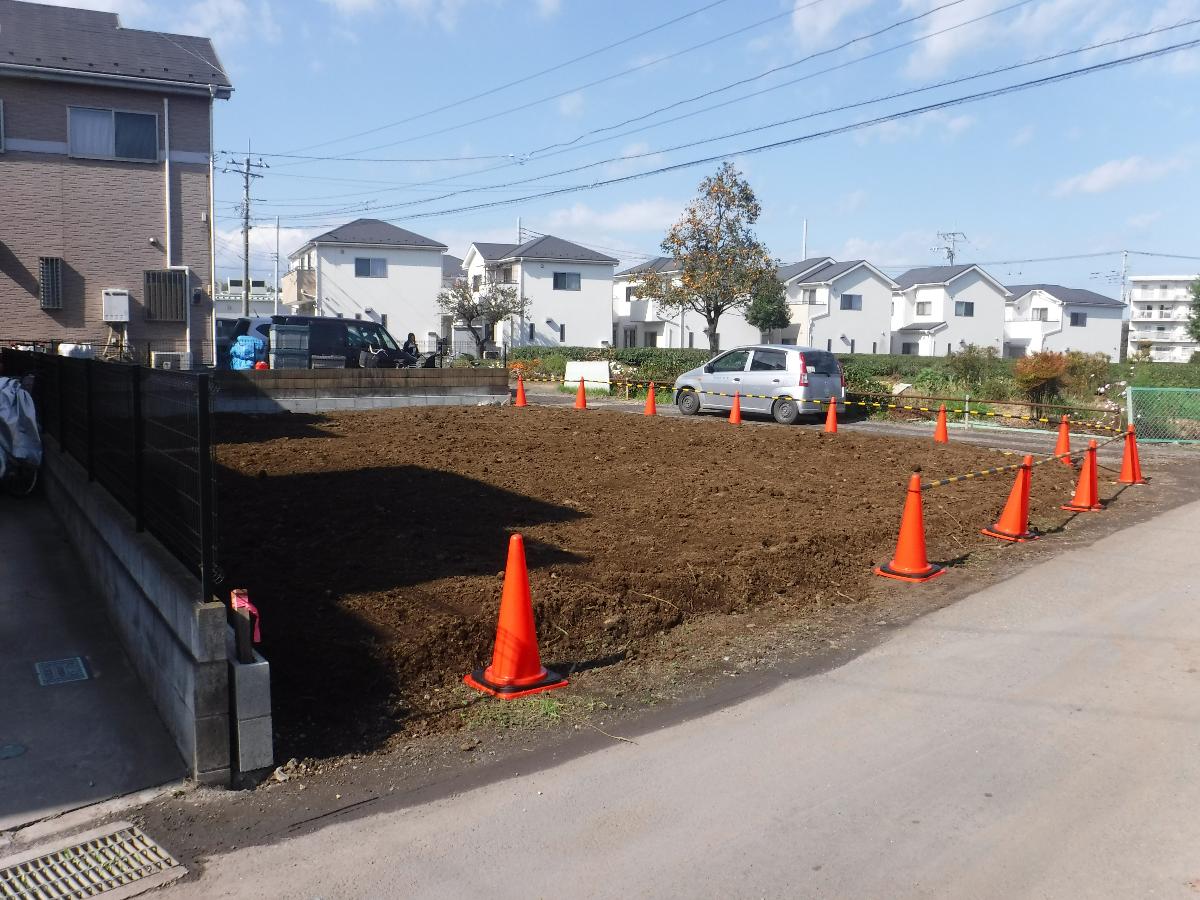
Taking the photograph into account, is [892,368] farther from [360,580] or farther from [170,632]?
[170,632]

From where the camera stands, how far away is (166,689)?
4.88 metres

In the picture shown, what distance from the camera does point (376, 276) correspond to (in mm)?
54344

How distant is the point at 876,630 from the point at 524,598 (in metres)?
2.68

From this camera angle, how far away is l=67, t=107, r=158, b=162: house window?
22500mm

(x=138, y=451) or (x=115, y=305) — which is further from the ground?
(x=115, y=305)

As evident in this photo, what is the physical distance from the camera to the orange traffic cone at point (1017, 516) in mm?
9438

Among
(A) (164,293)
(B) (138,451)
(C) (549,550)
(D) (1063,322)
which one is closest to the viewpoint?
(B) (138,451)

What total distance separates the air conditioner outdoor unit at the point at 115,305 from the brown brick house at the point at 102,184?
0.11 ft

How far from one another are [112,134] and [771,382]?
639 inches

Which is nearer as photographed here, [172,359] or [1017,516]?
[1017,516]

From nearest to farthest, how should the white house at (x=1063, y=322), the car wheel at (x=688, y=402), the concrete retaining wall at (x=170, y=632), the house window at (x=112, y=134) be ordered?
the concrete retaining wall at (x=170, y=632), the car wheel at (x=688, y=402), the house window at (x=112, y=134), the white house at (x=1063, y=322)

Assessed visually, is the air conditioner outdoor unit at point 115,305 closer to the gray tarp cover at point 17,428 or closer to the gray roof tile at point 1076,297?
the gray tarp cover at point 17,428

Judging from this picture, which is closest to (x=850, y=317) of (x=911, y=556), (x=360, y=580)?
(x=911, y=556)

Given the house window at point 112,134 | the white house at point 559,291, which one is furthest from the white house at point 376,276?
the house window at point 112,134
